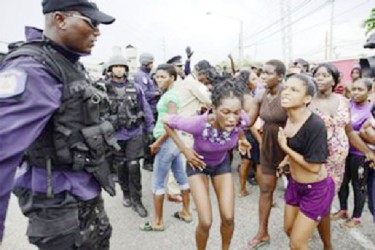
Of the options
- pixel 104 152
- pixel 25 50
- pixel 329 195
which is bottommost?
pixel 329 195

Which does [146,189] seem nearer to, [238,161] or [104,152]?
[238,161]

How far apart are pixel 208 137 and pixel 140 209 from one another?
6.59ft

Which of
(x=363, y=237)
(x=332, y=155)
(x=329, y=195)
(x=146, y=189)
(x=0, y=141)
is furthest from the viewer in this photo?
(x=146, y=189)

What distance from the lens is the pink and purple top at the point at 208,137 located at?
3023mm

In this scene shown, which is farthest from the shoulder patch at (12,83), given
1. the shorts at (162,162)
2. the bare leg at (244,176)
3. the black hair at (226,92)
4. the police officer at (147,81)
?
the police officer at (147,81)

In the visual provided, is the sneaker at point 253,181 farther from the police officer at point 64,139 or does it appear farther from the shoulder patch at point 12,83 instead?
the shoulder patch at point 12,83

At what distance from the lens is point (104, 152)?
214 centimetres

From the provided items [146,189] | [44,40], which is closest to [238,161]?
[146,189]

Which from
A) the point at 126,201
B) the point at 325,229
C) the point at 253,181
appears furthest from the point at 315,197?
the point at 253,181

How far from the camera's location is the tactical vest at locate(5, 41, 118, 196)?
1823mm

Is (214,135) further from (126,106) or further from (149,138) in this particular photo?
(149,138)

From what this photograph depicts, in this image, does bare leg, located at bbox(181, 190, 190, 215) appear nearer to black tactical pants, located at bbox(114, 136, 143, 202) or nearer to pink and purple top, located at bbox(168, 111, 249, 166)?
black tactical pants, located at bbox(114, 136, 143, 202)

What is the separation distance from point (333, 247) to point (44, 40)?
3.33m

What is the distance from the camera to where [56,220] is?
1933 mm
